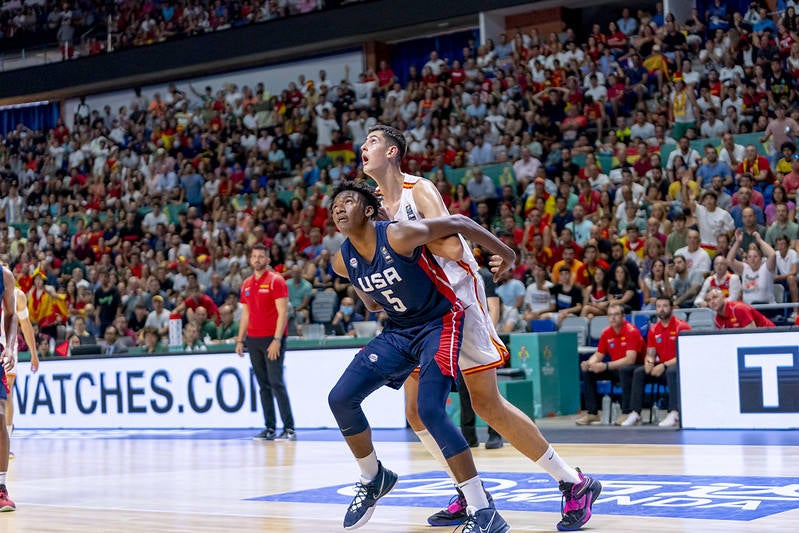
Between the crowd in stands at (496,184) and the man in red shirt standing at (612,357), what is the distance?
24.7 inches

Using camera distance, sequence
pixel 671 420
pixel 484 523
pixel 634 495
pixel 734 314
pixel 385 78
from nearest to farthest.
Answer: pixel 484 523 < pixel 634 495 < pixel 671 420 < pixel 734 314 < pixel 385 78

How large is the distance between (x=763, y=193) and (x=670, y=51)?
4516mm

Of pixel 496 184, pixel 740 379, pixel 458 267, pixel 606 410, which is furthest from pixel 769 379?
pixel 496 184

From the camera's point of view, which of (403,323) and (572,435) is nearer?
(403,323)

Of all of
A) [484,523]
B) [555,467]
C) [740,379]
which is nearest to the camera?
Answer: [484,523]

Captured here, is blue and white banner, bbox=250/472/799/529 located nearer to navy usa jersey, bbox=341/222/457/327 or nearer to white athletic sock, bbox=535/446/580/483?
white athletic sock, bbox=535/446/580/483

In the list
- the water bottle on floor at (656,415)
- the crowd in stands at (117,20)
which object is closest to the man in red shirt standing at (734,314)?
the water bottle on floor at (656,415)

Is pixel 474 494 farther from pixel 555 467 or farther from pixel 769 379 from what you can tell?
pixel 769 379

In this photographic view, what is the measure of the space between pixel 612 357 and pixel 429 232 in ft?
26.0

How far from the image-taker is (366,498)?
5.81m

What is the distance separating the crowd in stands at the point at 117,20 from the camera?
26703 mm

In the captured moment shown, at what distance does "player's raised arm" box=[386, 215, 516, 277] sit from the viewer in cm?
543

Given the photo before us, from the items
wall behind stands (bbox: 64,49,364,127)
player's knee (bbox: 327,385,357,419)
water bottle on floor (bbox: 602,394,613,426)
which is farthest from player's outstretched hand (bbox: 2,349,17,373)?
wall behind stands (bbox: 64,49,364,127)

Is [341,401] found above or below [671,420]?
above
